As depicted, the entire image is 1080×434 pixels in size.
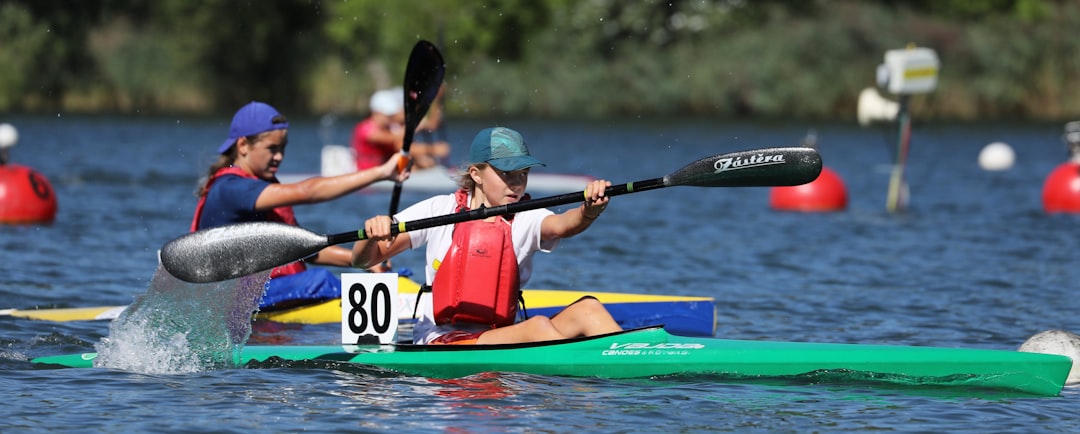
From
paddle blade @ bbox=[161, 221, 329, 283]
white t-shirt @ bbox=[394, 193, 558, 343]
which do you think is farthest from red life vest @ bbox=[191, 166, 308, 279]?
white t-shirt @ bbox=[394, 193, 558, 343]

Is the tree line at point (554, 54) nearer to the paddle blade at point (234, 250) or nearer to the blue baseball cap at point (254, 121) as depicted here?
the blue baseball cap at point (254, 121)

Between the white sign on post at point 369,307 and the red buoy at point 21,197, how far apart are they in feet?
27.7

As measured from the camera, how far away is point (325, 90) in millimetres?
47875

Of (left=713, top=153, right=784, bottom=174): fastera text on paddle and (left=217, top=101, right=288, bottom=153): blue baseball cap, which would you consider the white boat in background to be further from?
(left=713, top=153, right=784, bottom=174): fastera text on paddle

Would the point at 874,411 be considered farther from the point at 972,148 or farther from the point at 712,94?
the point at 712,94

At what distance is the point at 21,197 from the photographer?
48.6 ft

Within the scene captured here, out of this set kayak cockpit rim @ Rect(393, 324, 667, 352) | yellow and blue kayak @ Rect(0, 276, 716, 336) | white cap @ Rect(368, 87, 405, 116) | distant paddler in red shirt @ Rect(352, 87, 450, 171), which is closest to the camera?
kayak cockpit rim @ Rect(393, 324, 667, 352)

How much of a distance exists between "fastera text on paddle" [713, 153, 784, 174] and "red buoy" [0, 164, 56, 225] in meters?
9.36

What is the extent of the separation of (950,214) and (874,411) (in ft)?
39.2

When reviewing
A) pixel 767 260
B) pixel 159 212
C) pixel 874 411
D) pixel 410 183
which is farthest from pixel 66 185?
pixel 874 411

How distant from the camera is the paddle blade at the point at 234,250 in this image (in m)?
7.36

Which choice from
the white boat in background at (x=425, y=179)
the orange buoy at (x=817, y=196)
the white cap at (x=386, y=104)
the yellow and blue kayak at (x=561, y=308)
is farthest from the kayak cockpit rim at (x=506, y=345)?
the orange buoy at (x=817, y=196)

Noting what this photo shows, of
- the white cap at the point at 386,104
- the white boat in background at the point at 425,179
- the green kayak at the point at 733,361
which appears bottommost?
the green kayak at the point at 733,361

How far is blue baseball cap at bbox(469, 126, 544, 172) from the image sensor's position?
21.9 feet
